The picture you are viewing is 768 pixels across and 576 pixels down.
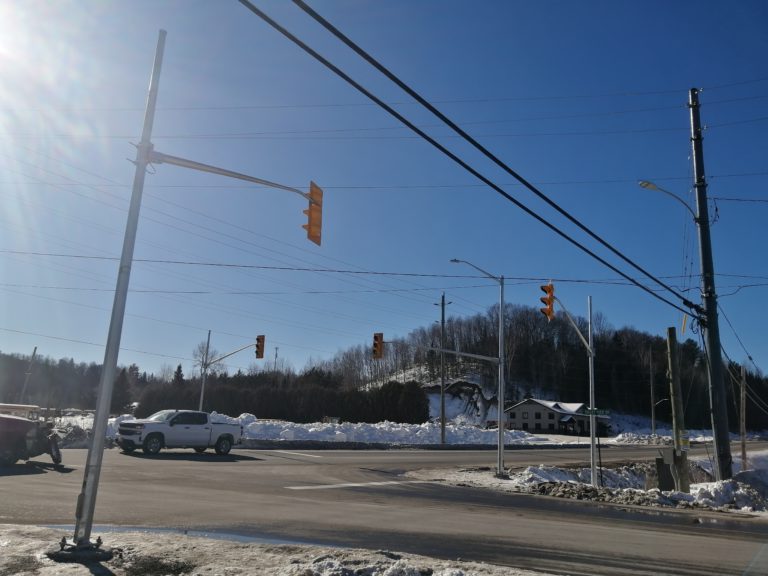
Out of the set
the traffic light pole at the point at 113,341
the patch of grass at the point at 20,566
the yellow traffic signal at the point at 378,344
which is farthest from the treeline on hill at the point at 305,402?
the patch of grass at the point at 20,566

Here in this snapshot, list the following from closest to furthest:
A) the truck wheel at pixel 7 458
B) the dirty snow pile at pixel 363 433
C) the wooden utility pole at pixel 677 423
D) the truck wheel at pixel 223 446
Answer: the truck wheel at pixel 7 458 → the wooden utility pole at pixel 677 423 → the truck wheel at pixel 223 446 → the dirty snow pile at pixel 363 433

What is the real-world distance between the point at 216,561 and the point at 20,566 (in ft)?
6.70

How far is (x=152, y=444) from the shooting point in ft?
85.9

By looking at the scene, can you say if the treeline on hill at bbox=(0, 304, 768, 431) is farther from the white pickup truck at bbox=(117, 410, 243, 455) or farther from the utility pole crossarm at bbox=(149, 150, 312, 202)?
the utility pole crossarm at bbox=(149, 150, 312, 202)

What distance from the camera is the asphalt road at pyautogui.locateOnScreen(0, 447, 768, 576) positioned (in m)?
9.18

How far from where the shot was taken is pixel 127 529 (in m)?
9.80

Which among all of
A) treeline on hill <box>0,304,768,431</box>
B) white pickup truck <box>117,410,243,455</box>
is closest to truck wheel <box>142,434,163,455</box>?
white pickup truck <box>117,410,243,455</box>

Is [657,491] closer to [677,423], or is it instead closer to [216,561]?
[677,423]

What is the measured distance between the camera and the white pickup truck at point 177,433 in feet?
85.6

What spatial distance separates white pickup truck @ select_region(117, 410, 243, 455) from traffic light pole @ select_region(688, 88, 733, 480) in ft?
66.4

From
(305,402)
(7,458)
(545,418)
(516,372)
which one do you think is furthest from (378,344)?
(516,372)

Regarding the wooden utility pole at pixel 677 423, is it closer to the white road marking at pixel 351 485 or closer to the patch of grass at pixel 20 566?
the white road marking at pixel 351 485

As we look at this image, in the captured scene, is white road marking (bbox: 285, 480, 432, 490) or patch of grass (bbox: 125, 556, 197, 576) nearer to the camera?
patch of grass (bbox: 125, 556, 197, 576)

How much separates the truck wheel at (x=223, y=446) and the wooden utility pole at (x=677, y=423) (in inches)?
743
